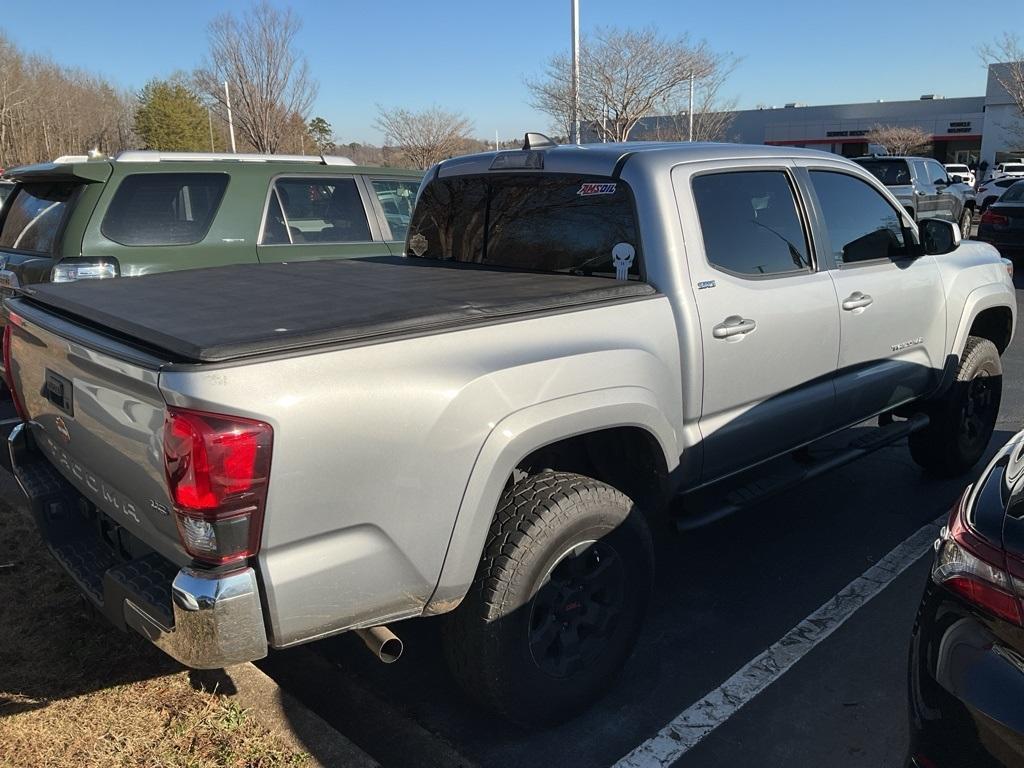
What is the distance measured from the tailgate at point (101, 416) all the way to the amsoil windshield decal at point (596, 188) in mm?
1939

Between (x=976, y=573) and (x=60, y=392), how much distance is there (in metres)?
2.69

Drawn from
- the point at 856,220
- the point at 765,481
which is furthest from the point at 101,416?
the point at 856,220

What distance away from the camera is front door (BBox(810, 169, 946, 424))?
3.98m

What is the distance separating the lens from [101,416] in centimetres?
238

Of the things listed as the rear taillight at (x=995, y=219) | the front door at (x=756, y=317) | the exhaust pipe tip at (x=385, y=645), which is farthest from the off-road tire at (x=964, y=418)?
the rear taillight at (x=995, y=219)

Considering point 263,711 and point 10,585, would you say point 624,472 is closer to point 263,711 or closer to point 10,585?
point 263,711

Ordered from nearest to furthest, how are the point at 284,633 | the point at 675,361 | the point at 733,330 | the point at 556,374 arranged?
the point at 284,633, the point at 556,374, the point at 675,361, the point at 733,330

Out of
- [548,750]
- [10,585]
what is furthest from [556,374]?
[10,585]

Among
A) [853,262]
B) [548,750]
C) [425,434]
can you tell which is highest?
[853,262]

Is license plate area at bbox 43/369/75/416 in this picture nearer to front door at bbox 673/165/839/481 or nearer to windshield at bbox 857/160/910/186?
front door at bbox 673/165/839/481

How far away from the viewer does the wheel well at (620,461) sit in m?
3.07

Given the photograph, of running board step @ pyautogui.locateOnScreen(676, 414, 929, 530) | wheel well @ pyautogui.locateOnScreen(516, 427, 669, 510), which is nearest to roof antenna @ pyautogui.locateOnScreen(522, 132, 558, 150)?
wheel well @ pyautogui.locateOnScreen(516, 427, 669, 510)

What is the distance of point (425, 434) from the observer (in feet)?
7.47

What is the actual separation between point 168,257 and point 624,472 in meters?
4.02
